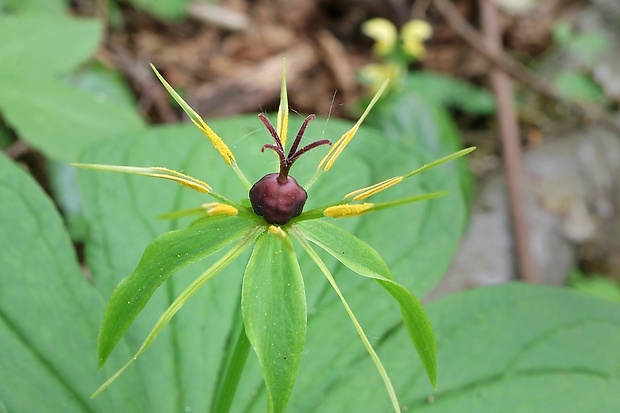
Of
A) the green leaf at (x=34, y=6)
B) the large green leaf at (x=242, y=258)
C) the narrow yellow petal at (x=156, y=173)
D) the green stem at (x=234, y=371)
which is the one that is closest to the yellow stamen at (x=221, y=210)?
the narrow yellow petal at (x=156, y=173)

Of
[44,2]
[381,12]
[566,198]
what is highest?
[381,12]

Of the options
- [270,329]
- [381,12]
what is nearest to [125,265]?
[270,329]

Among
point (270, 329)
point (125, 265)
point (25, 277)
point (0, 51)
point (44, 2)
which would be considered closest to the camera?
point (270, 329)

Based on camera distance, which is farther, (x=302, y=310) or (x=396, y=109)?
(x=396, y=109)

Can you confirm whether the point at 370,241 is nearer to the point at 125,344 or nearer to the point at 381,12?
the point at 125,344

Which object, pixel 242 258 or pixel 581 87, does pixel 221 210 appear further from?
pixel 581 87

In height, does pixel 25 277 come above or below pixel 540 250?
below

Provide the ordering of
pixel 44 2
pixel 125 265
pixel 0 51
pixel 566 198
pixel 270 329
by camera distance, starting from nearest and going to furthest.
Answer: pixel 270 329 → pixel 125 265 → pixel 0 51 → pixel 44 2 → pixel 566 198
